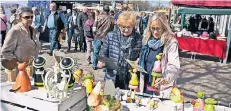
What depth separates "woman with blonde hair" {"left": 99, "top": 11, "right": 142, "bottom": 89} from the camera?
2268 millimetres

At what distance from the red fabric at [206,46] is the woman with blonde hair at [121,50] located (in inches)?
192

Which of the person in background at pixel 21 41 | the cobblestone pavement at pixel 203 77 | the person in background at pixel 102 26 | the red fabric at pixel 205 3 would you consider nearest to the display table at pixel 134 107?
the person in background at pixel 21 41

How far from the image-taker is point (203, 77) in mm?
5211

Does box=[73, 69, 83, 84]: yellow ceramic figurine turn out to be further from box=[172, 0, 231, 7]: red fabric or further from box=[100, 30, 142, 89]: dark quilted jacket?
box=[172, 0, 231, 7]: red fabric

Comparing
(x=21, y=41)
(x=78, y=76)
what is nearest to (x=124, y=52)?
(x=78, y=76)

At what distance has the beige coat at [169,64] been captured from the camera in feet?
6.44

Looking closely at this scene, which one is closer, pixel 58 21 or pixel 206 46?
pixel 58 21

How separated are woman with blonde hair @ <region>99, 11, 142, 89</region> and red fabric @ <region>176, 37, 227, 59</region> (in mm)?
4870

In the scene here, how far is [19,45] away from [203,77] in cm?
388

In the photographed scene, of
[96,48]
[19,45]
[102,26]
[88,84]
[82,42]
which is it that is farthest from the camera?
[82,42]

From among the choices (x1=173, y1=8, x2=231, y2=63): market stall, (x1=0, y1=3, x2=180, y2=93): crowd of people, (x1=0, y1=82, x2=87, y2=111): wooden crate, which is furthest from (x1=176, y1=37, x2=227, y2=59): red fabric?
(x1=0, y1=82, x2=87, y2=111): wooden crate

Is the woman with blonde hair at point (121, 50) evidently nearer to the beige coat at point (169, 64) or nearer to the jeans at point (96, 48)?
the beige coat at point (169, 64)

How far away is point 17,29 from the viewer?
7.27ft

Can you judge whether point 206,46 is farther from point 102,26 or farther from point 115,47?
point 115,47
